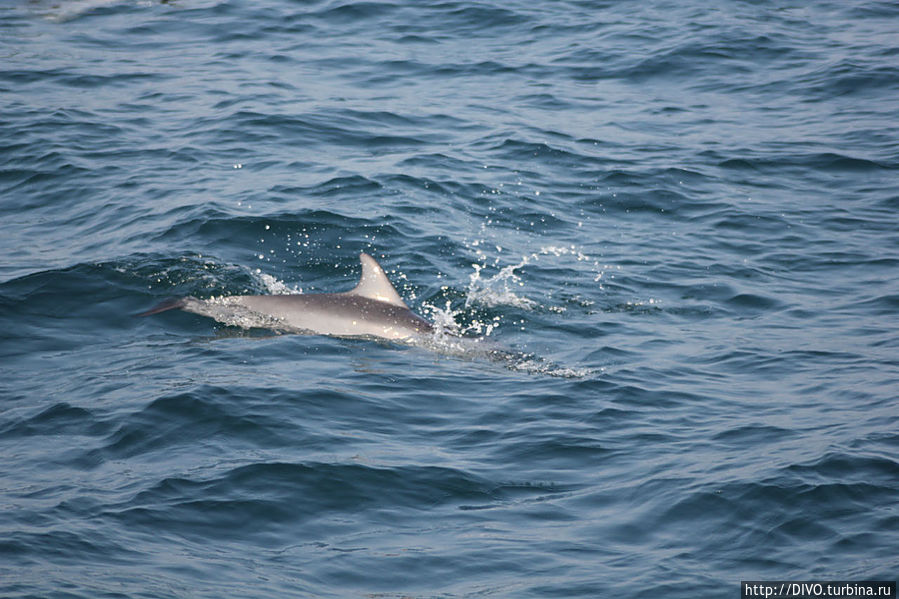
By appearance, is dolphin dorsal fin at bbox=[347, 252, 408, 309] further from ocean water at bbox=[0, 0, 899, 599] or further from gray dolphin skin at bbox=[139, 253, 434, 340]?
ocean water at bbox=[0, 0, 899, 599]

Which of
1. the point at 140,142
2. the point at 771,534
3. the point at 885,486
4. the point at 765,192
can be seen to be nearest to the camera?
the point at 771,534

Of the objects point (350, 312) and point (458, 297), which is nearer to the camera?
point (350, 312)

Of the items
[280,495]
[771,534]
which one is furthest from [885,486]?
[280,495]

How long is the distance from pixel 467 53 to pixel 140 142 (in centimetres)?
754

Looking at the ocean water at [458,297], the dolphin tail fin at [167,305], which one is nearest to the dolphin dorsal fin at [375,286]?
the ocean water at [458,297]

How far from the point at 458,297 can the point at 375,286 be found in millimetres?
1668

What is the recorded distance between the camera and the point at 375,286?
11953 mm

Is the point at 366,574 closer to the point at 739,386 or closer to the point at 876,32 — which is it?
the point at 739,386

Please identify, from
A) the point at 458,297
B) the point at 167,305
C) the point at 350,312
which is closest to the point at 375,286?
the point at 350,312

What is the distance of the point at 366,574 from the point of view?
25.2 feet

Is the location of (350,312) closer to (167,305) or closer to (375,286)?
(375,286)

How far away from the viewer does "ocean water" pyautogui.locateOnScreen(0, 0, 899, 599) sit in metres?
8.17

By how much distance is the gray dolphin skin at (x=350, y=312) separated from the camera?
11953mm

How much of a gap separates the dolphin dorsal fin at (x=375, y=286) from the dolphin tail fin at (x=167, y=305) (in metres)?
1.92
